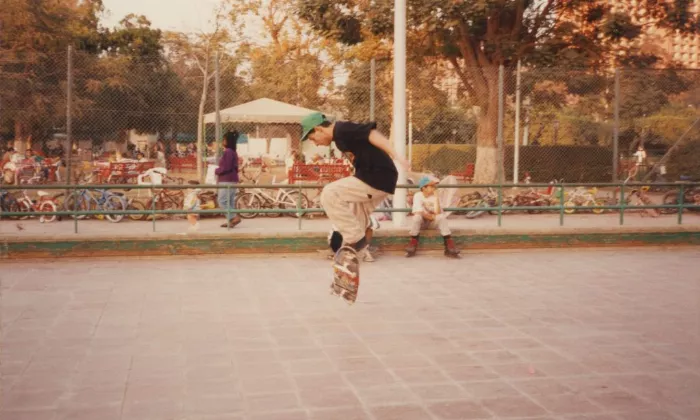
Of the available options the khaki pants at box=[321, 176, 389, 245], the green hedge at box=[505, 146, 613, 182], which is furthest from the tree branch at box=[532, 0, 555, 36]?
the khaki pants at box=[321, 176, 389, 245]

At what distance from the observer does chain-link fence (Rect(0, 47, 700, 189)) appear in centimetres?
1588

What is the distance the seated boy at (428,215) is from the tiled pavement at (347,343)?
116 cm

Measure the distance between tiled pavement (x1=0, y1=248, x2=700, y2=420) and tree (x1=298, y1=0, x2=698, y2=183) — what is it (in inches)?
362

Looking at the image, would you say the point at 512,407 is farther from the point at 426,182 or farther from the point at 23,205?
the point at 23,205

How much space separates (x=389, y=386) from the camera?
5457 mm

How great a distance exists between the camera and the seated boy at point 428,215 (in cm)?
1195

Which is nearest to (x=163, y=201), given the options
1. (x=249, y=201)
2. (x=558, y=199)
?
(x=249, y=201)

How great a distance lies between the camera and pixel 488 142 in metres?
20.2

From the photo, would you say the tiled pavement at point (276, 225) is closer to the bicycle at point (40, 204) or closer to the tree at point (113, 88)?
the bicycle at point (40, 204)

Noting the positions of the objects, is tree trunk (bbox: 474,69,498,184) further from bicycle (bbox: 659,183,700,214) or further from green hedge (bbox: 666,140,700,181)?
green hedge (bbox: 666,140,700,181)

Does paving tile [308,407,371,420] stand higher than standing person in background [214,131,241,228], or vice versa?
standing person in background [214,131,241,228]

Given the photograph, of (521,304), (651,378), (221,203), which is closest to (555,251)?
(521,304)

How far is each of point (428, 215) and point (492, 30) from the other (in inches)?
444

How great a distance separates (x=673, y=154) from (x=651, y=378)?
15.3 m
